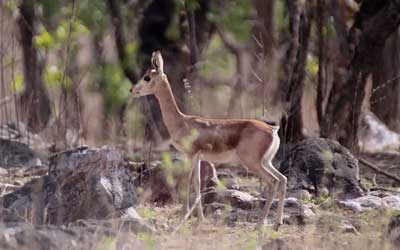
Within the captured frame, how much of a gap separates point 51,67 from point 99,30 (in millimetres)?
1316

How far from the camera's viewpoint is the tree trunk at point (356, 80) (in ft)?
43.8

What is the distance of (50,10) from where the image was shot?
16.8 metres

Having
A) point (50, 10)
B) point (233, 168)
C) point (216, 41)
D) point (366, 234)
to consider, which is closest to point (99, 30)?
point (50, 10)

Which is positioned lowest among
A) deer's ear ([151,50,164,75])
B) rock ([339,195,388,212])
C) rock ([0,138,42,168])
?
rock ([339,195,388,212])

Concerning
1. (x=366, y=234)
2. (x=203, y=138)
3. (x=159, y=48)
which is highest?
(x=159, y=48)

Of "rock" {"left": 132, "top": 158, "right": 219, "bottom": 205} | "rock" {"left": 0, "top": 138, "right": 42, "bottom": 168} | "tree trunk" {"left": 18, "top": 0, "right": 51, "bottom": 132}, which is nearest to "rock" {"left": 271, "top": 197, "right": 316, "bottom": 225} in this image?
"rock" {"left": 132, "top": 158, "right": 219, "bottom": 205}

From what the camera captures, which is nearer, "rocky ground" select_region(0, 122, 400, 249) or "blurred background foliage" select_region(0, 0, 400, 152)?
"rocky ground" select_region(0, 122, 400, 249)

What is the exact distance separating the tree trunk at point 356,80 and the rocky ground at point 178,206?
1.27 meters

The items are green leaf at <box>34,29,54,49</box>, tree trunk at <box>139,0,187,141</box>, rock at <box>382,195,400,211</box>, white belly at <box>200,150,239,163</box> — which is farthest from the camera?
green leaf at <box>34,29,54,49</box>

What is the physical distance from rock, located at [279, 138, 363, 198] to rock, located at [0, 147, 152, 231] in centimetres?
212

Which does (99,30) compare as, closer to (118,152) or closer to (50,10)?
(50,10)

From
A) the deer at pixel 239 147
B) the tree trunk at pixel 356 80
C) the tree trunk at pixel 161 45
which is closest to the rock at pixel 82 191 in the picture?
the deer at pixel 239 147

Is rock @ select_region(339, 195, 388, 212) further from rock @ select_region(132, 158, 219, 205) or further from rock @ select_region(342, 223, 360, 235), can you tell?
rock @ select_region(132, 158, 219, 205)

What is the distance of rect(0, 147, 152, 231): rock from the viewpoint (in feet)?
31.3
